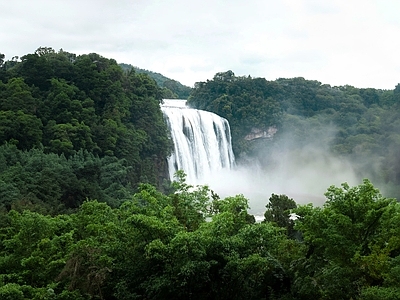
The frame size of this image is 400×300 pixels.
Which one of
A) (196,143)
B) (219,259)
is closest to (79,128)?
(196,143)

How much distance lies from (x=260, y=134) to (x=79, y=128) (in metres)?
38.4

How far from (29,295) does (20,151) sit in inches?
666

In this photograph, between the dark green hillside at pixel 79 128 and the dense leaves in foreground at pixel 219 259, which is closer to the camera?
the dense leaves in foreground at pixel 219 259

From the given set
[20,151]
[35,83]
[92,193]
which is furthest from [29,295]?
[35,83]

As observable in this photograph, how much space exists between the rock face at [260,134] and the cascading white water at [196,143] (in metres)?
13.8

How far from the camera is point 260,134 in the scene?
217 ft

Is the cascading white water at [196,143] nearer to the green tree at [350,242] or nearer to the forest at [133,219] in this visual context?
the forest at [133,219]

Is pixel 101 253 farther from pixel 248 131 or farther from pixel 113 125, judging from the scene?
pixel 248 131

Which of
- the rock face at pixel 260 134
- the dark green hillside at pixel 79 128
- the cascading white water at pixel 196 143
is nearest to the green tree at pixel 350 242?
the dark green hillside at pixel 79 128

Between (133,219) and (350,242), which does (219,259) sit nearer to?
(133,219)

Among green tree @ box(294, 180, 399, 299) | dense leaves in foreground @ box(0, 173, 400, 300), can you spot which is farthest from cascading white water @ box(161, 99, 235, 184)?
green tree @ box(294, 180, 399, 299)

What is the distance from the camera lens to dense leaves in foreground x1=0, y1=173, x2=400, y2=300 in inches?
385

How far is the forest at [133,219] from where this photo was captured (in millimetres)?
10008

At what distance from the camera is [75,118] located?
3281 centimetres
